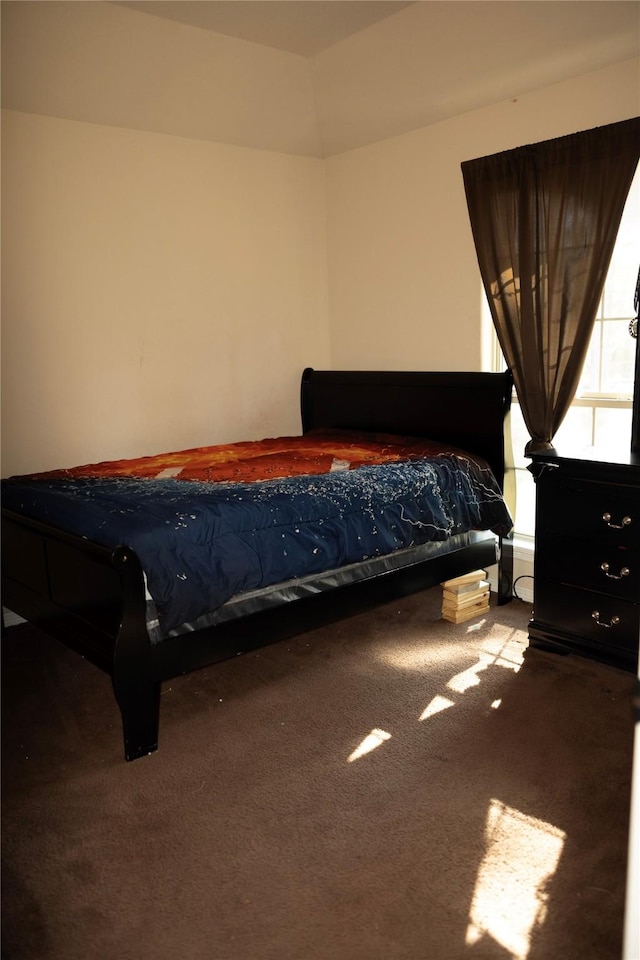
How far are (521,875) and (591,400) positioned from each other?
235 centimetres

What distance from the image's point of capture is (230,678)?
3072mm

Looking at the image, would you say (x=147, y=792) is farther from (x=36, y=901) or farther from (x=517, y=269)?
(x=517, y=269)

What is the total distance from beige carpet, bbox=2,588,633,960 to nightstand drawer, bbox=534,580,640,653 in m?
0.14

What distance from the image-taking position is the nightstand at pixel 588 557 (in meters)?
2.89

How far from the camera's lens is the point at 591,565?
302cm

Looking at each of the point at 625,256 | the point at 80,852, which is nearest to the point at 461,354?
the point at 625,256

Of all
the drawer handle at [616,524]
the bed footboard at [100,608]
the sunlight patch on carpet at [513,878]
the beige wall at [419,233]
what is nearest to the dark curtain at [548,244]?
the beige wall at [419,233]

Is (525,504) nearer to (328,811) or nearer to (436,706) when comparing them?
(436,706)

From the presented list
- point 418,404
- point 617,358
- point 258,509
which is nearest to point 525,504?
point 418,404

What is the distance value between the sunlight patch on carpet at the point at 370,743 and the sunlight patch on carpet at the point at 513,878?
1.54 ft

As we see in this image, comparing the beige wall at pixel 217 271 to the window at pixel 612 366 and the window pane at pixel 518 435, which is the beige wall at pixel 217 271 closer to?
the window pane at pixel 518 435

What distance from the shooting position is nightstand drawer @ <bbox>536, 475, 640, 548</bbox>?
2875 mm

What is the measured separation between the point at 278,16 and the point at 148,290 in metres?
1.49

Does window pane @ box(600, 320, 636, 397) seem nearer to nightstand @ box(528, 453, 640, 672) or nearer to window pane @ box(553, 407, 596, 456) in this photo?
window pane @ box(553, 407, 596, 456)
